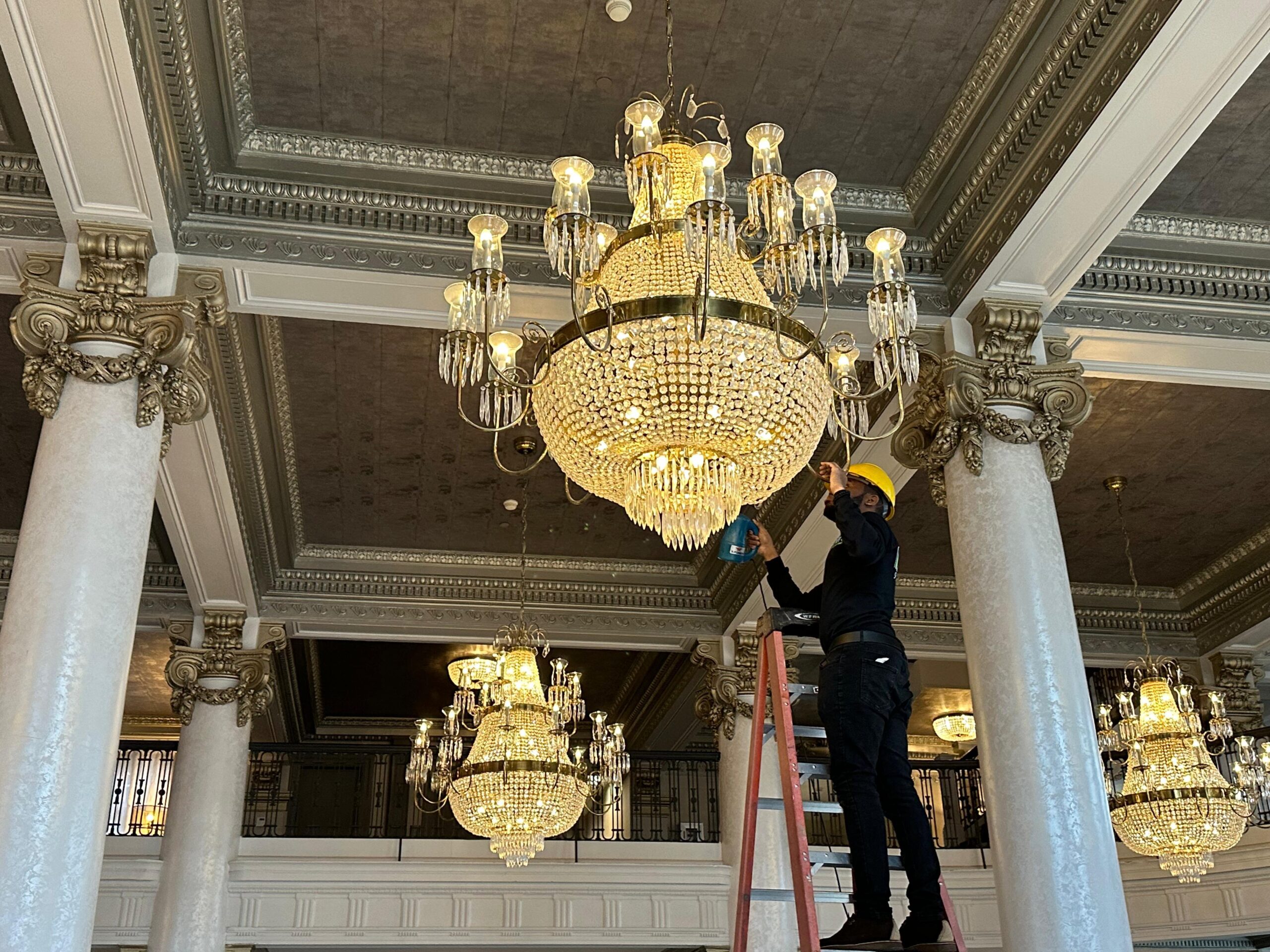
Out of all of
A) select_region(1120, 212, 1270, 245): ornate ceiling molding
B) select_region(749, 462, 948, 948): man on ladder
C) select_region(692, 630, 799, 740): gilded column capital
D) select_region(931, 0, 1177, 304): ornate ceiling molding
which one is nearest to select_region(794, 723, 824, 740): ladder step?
select_region(749, 462, 948, 948): man on ladder

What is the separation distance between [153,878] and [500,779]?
12.1 ft

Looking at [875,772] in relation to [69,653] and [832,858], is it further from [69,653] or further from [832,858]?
[69,653]

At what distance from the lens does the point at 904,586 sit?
446 inches

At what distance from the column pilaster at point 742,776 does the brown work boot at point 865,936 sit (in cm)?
608

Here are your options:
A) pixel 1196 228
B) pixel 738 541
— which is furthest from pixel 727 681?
pixel 738 541

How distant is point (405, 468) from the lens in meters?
9.32

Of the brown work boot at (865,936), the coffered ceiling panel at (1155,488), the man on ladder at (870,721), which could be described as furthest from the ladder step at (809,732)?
the coffered ceiling panel at (1155,488)

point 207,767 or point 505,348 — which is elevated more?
point 505,348

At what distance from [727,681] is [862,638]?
274 inches

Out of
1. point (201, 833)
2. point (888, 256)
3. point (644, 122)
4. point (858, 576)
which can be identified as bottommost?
point (201, 833)

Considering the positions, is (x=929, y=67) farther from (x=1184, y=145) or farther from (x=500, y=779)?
(x=500, y=779)

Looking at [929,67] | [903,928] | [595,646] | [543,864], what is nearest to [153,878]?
[543,864]

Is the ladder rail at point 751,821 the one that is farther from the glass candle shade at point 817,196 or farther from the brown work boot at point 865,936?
the glass candle shade at point 817,196

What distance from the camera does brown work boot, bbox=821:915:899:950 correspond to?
3.51 m
